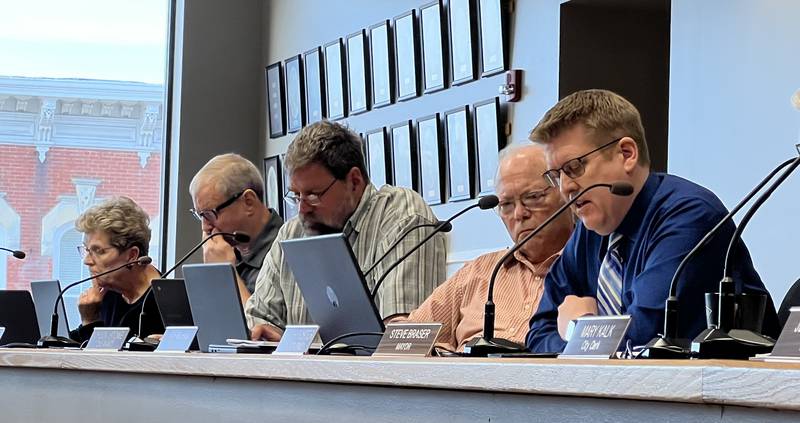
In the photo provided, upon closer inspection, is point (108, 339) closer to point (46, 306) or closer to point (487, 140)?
point (46, 306)

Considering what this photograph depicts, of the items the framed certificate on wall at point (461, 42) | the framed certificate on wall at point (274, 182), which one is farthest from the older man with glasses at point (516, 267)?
the framed certificate on wall at point (274, 182)

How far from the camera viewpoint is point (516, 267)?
3256 millimetres

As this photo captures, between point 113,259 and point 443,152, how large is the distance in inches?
64.1

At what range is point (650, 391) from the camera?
1.24m

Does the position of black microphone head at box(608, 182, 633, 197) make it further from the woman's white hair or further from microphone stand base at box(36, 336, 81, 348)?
the woman's white hair

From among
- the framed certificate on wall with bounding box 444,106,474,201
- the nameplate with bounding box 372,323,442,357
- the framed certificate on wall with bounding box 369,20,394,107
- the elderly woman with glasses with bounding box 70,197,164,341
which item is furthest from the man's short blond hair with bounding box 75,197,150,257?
the nameplate with bounding box 372,323,442,357

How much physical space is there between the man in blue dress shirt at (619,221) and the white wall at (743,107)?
1.33m

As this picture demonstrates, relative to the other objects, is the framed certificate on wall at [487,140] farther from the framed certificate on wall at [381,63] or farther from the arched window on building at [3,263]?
the arched window on building at [3,263]

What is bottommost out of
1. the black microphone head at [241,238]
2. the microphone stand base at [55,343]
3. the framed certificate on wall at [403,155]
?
the microphone stand base at [55,343]

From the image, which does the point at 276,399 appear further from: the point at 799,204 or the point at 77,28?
the point at 77,28

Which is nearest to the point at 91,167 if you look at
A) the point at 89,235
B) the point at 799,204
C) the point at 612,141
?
the point at 89,235

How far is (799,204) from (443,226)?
1329 millimetres

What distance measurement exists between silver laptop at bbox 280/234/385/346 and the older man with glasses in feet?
1.41

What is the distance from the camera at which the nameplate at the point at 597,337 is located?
5.35 feet
